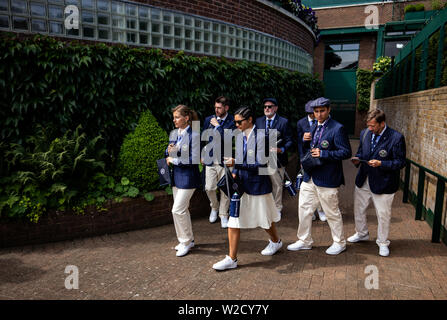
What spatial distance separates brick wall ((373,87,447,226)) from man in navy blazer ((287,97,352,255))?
1.87m

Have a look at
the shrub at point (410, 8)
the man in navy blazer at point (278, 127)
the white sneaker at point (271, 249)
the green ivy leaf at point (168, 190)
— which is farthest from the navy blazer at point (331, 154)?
the shrub at point (410, 8)

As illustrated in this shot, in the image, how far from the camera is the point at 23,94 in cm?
545

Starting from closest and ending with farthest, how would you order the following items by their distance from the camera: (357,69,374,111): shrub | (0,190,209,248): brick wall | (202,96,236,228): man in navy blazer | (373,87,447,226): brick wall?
(0,190,209,248): brick wall → (373,87,447,226): brick wall → (202,96,236,228): man in navy blazer → (357,69,374,111): shrub

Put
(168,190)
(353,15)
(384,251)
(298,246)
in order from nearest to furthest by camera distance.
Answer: (384,251), (298,246), (168,190), (353,15)

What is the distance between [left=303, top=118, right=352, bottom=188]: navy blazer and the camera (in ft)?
14.6

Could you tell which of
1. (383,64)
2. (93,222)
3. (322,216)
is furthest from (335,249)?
(383,64)

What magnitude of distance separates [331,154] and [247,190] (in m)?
1.17

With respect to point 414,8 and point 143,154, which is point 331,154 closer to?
point 143,154

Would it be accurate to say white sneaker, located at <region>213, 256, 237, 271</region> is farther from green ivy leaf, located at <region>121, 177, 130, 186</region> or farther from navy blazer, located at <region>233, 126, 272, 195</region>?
green ivy leaf, located at <region>121, 177, 130, 186</region>

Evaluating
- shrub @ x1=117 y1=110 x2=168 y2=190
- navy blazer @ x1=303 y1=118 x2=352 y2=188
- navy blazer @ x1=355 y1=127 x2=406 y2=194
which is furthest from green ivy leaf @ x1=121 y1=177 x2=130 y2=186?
navy blazer @ x1=355 y1=127 x2=406 y2=194

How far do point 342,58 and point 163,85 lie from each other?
737 inches

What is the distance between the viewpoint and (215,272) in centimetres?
424

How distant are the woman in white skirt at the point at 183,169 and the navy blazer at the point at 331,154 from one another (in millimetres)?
1607

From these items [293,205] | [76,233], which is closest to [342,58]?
[293,205]
